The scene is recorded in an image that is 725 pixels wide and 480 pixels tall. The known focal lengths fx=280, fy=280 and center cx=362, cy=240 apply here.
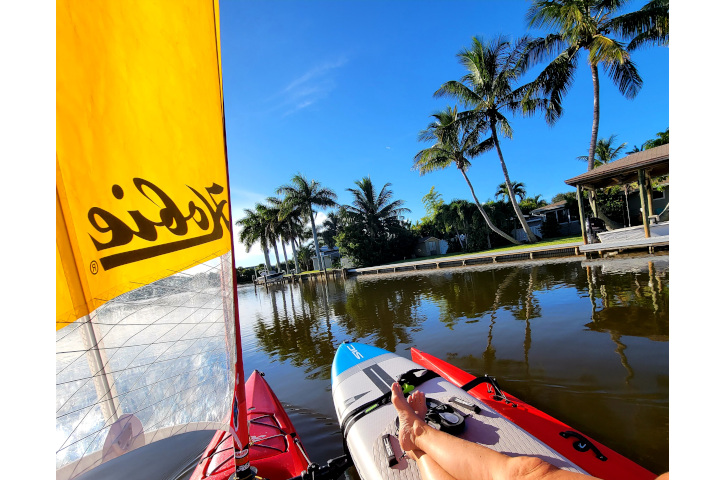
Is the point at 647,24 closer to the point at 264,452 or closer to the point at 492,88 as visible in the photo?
the point at 492,88

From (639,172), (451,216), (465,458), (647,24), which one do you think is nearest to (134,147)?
(465,458)

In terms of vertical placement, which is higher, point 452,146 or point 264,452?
point 452,146

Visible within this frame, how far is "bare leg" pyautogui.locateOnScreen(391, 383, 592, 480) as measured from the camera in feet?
5.02

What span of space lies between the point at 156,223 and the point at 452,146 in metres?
22.9

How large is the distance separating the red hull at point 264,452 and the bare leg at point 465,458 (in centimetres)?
104

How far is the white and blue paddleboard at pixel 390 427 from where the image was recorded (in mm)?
1941

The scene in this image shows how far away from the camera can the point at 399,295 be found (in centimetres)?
1223

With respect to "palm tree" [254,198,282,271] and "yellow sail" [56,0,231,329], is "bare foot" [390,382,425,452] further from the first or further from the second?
"palm tree" [254,198,282,271]

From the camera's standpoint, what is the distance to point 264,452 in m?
2.57

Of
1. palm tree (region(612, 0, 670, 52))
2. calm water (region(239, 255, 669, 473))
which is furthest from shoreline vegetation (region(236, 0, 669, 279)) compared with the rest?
calm water (region(239, 255, 669, 473))

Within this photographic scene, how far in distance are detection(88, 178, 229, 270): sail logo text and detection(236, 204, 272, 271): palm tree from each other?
36811 mm

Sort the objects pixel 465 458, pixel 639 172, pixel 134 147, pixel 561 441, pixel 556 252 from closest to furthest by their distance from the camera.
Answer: pixel 134 147 < pixel 465 458 < pixel 561 441 < pixel 639 172 < pixel 556 252

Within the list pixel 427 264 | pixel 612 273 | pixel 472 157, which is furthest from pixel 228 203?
pixel 472 157

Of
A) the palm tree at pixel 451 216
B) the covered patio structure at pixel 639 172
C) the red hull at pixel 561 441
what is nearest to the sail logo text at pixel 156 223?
the red hull at pixel 561 441
